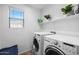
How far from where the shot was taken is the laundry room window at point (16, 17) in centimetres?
92

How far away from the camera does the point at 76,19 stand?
3.71 ft

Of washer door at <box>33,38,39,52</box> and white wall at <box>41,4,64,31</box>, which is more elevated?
white wall at <box>41,4,64,31</box>

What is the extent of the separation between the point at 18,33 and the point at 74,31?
30.6 inches

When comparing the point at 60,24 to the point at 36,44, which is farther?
the point at 36,44

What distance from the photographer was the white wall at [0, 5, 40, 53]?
35.6 inches

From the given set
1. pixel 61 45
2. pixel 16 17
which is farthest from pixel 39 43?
pixel 16 17

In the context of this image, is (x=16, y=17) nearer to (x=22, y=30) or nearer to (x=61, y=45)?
(x=22, y=30)

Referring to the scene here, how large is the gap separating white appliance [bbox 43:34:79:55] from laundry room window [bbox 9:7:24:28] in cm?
45

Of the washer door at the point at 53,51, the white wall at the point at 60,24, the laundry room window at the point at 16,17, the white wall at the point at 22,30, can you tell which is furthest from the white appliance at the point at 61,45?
the laundry room window at the point at 16,17

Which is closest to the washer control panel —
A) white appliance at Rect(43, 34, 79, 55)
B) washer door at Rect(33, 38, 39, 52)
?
white appliance at Rect(43, 34, 79, 55)

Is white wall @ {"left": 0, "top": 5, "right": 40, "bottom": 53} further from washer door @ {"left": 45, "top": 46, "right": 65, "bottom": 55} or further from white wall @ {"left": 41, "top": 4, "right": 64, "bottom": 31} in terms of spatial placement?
washer door @ {"left": 45, "top": 46, "right": 65, "bottom": 55}

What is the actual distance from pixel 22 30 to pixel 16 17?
0.18 m

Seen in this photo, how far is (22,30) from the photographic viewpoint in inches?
39.0

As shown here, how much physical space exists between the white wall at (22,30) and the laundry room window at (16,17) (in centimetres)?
4
